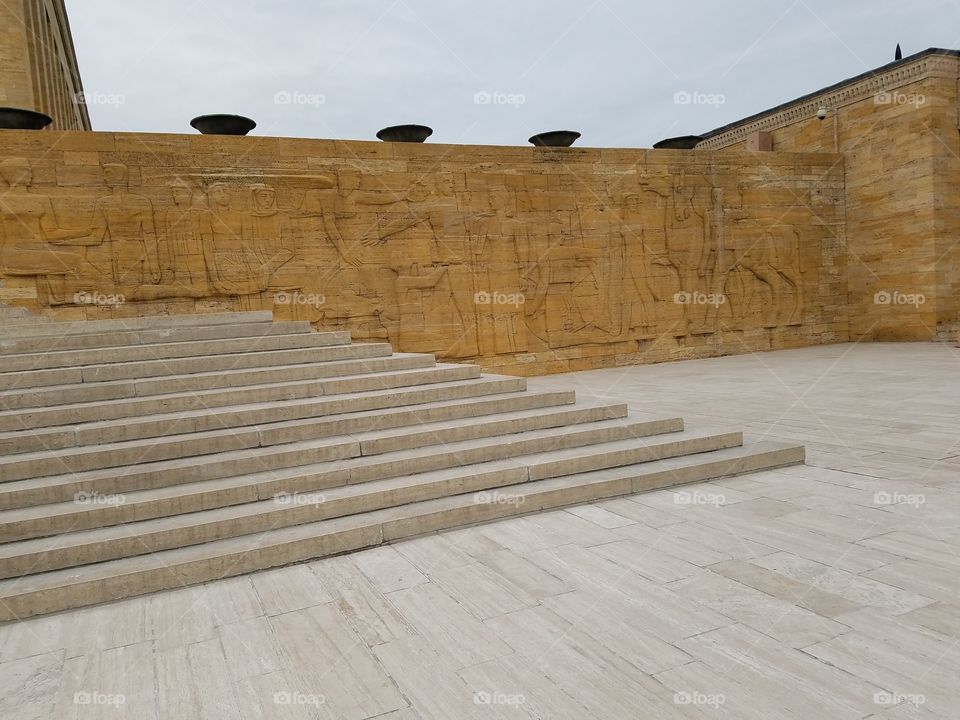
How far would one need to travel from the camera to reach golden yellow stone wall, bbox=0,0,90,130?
508 inches

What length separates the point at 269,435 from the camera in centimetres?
520

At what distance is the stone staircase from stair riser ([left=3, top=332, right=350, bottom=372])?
0.02m

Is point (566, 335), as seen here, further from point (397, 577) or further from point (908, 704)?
point (908, 704)

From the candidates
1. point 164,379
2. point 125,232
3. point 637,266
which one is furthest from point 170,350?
point 637,266

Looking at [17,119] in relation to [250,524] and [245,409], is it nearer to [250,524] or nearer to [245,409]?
[245,409]

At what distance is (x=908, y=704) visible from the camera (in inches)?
90.4

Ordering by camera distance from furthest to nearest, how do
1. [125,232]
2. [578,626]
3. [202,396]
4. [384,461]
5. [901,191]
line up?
[901,191], [125,232], [202,396], [384,461], [578,626]

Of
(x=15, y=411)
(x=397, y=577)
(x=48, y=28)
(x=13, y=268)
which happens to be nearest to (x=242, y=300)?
(x=13, y=268)

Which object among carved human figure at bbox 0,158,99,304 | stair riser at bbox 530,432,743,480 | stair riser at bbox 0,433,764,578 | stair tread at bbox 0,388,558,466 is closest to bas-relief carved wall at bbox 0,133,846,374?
carved human figure at bbox 0,158,99,304

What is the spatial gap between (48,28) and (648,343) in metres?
18.4

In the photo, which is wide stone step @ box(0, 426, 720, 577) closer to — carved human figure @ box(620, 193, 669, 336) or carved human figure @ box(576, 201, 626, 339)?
carved human figure @ box(576, 201, 626, 339)

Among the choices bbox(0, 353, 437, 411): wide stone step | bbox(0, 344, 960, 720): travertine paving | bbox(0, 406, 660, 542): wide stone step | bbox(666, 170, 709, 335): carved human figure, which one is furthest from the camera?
bbox(666, 170, 709, 335): carved human figure

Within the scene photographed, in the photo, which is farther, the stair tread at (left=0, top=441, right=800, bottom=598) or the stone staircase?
the stone staircase

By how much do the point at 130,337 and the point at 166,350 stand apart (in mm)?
687
